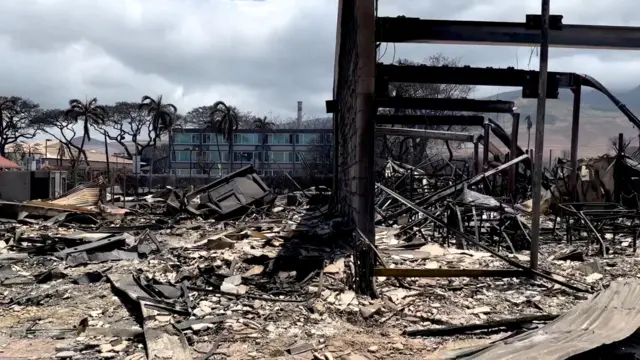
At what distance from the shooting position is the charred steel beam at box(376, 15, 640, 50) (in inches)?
283

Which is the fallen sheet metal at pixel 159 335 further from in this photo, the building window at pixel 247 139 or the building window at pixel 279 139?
the building window at pixel 247 139

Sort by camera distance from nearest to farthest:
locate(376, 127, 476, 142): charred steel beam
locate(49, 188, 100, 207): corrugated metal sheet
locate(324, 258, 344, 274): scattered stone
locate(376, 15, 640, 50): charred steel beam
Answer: locate(324, 258, 344, 274): scattered stone, locate(376, 15, 640, 50): charred steel beam, locate(376, 127, 476, 142): charred steel beam, locate(49, 188, 100, 207): corrugated metal sheet

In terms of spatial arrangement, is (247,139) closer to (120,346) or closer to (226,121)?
(226,121)

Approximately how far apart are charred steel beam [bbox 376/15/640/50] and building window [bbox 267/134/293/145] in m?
49.2

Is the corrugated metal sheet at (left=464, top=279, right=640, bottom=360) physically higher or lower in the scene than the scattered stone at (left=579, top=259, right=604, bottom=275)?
higher

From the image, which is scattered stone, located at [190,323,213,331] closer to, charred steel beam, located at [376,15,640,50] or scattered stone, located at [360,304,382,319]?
scattered stone, located at [360,304,382,319]

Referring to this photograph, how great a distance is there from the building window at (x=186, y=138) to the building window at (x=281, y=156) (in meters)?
8.82

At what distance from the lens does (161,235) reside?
11.4 m

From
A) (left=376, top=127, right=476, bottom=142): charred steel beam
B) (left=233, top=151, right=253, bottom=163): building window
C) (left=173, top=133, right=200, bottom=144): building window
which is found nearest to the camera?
(left=376, top=127, right=476, bottom=142): charred steel beam

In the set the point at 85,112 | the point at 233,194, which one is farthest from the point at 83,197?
the point at 85,112

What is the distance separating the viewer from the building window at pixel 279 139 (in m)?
57.3

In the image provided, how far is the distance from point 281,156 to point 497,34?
166 ft

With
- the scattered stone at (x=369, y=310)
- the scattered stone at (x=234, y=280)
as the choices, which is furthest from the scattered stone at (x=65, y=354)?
the scattered stone at (x=369, y=310)

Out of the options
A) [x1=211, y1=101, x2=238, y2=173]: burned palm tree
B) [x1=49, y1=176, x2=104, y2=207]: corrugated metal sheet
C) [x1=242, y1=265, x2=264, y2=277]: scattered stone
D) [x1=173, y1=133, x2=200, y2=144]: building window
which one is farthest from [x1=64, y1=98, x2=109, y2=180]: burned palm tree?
[x1=242, y1=265, x2=264, y2=277]: scattered stone
